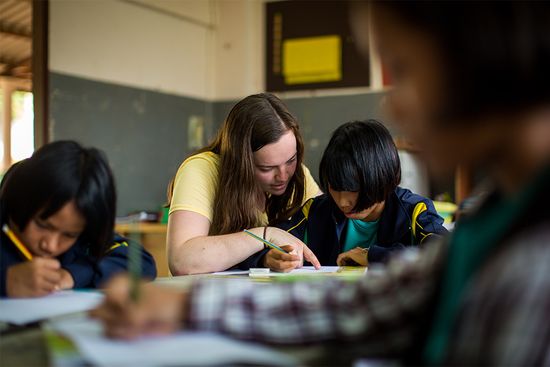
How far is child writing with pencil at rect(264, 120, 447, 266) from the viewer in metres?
1.55

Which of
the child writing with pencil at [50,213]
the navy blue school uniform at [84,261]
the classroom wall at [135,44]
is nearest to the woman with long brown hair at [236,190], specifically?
the navy blue school uniform at [84,261]

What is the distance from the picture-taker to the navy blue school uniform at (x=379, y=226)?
158 cm

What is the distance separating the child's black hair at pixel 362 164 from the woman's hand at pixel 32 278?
0.79 m

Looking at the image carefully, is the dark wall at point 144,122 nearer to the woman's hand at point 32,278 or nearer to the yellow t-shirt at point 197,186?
the yellow t-shirt at point 197,186

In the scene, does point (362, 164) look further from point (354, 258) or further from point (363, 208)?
point (354, 258)

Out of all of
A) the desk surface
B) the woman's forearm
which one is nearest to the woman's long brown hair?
the woman's forearm

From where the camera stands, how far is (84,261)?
1.10 metres

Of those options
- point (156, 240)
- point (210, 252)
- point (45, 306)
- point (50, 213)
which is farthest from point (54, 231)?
point (156, 240)

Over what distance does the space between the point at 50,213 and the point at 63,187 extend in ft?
0.15

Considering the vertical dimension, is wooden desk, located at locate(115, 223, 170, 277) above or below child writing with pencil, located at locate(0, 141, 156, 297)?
below

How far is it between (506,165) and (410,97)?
9 centimetres

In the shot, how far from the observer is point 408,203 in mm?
1647

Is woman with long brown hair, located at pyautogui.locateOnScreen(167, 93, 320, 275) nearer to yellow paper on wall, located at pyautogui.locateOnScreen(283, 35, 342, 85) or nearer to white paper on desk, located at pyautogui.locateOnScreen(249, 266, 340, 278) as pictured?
white paper on desk, located at pyautogui.locateOnScreen(249, 266, 340, 278)

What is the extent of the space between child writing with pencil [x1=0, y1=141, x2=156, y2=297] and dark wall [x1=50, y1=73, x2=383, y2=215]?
2.79m
